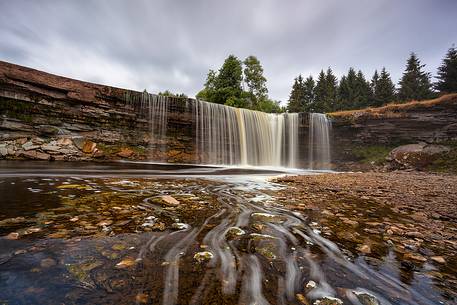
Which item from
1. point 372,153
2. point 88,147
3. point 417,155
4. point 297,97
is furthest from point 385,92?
point 88,147

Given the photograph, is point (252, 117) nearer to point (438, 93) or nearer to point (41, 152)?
point (41, 152)

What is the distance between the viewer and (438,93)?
1478 inches

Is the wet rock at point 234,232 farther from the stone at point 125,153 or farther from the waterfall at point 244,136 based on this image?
the waterfall at point 244,136

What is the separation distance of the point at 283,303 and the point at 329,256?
90 centimetres

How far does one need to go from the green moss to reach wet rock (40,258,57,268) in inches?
1025

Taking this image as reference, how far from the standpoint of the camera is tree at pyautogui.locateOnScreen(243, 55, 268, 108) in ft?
114

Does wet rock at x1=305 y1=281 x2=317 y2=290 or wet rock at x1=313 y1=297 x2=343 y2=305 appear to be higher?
wet rock at x1=305 y1=281 x2=317 y2=290

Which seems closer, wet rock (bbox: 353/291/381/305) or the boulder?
wet rock (bbox: 353/291/381/305)

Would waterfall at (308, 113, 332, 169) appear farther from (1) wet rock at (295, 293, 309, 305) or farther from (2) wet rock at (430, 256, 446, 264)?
(1) wet rock at (295, 293, 309, 305)

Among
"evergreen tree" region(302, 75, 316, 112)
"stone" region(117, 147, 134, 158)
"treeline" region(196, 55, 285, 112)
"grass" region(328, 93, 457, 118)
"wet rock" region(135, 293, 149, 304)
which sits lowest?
"wet rock" region(135, 293, 149, 304)

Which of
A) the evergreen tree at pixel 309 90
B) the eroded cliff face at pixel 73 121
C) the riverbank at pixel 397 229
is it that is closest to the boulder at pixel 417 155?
the riverbank at pixel 397 229

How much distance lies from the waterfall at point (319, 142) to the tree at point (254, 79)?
1254 centimetres

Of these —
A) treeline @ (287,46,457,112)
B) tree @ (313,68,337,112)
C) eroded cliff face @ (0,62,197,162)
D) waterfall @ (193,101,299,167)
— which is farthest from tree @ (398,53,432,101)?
eroded cliff face @ (0,62,197,162)

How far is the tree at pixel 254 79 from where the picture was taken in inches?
1371
